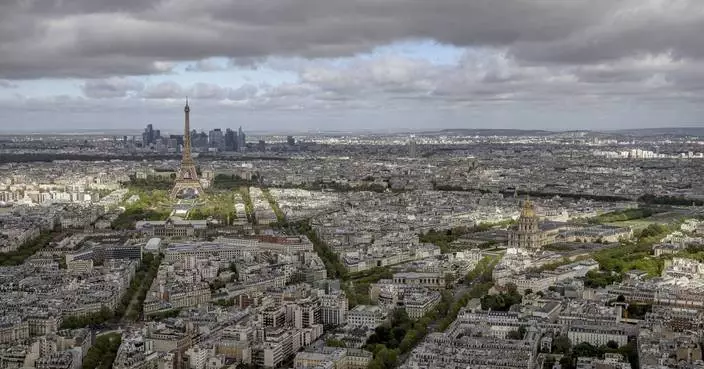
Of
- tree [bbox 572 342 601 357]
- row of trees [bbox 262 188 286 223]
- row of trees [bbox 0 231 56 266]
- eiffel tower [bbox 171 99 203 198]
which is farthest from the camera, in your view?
eiffel tower [bbox 171 99 203 198]

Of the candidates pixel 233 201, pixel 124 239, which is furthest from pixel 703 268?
pixel 233 201

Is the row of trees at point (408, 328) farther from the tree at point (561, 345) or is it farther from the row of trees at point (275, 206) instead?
the row of trees at point (275, 206)

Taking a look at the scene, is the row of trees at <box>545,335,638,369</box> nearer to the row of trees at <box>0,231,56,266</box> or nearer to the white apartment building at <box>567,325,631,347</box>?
the white apartment building at <box>567,325,631,347</box>

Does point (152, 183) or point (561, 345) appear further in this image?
point (152, 183)

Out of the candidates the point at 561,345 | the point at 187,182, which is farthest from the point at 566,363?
the point at 187,182

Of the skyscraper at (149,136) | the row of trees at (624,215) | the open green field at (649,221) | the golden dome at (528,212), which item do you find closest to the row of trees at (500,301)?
the golden dome at (528,212)

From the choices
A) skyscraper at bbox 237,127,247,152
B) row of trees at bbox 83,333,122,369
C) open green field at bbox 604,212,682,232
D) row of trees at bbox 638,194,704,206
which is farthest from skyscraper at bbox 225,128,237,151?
row of trees at bbox 83,333,122,369

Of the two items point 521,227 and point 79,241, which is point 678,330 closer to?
point 521,227

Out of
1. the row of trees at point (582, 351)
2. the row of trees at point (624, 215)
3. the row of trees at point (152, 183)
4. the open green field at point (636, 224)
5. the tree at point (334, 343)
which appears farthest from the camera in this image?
the row of trees at point (152, 183)

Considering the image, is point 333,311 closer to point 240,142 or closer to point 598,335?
point 598,335
